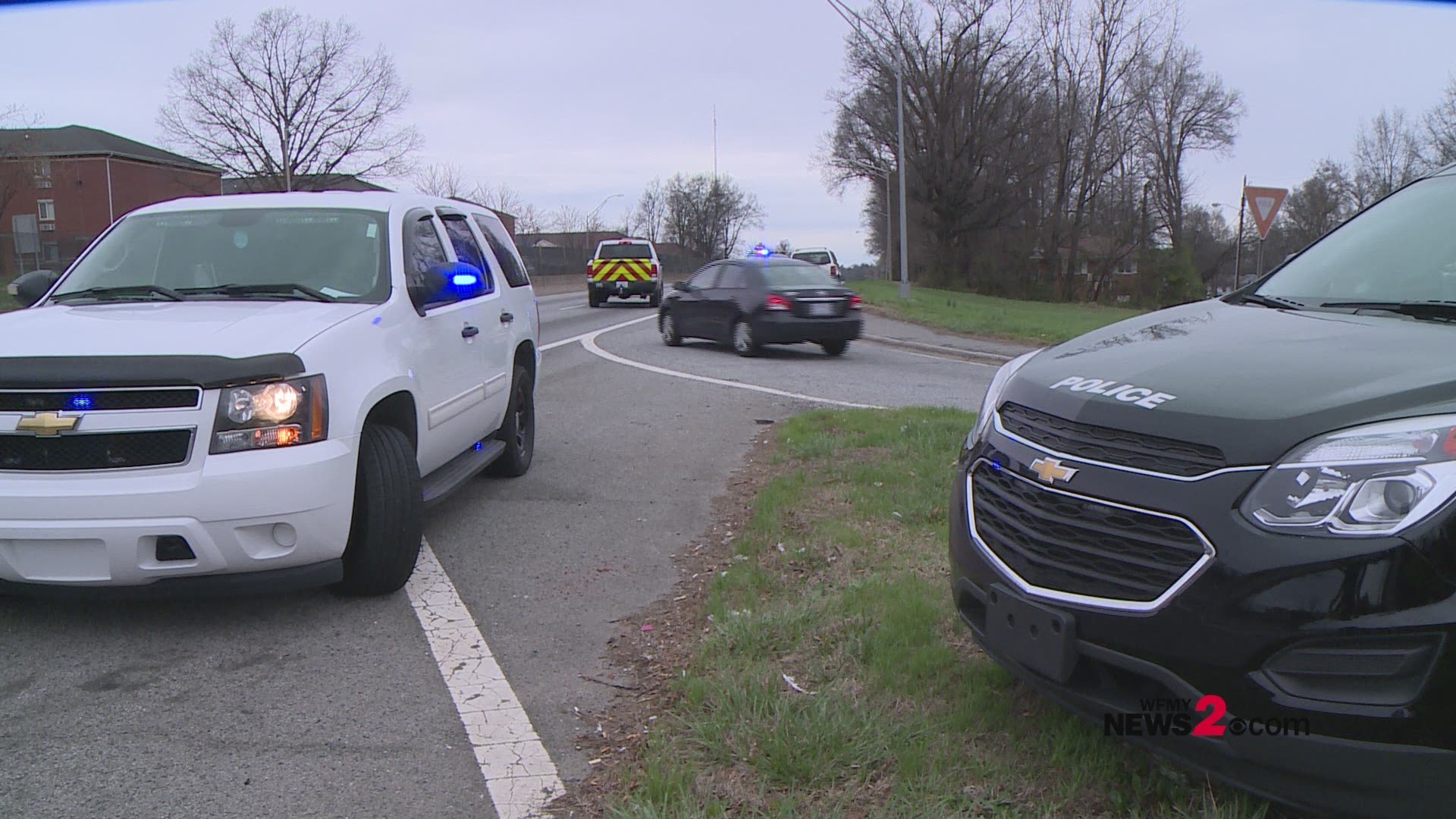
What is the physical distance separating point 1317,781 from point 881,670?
1.53 metres

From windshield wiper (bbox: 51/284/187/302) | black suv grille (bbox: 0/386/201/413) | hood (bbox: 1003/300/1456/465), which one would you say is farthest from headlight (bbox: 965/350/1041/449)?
windshield wiper (bbox: 51/284/187/302)

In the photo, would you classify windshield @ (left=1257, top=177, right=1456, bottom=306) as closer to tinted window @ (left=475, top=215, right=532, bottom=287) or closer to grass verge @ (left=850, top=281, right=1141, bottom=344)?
tinted window @ (left=475, top=215, right=532, bottom=287)

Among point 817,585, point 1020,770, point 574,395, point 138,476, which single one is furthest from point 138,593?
point 574,395

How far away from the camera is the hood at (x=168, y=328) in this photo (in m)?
3.97

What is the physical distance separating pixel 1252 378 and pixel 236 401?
3.36m

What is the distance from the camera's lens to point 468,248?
6.53 metres

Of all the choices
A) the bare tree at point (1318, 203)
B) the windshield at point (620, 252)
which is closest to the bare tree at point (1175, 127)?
Answer: the bare tree at point (1318, 203)

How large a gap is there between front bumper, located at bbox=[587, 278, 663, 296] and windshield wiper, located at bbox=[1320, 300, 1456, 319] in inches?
1110

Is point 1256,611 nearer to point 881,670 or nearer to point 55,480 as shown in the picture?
point 881,670

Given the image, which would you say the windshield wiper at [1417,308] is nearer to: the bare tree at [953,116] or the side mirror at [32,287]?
the side mirror at [32,287]

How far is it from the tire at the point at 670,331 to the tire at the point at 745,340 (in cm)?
178

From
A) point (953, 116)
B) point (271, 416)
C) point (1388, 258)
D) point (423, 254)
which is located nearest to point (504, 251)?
point (423, 254)

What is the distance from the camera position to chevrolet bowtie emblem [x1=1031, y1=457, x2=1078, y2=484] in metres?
2.60

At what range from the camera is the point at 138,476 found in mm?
3795
